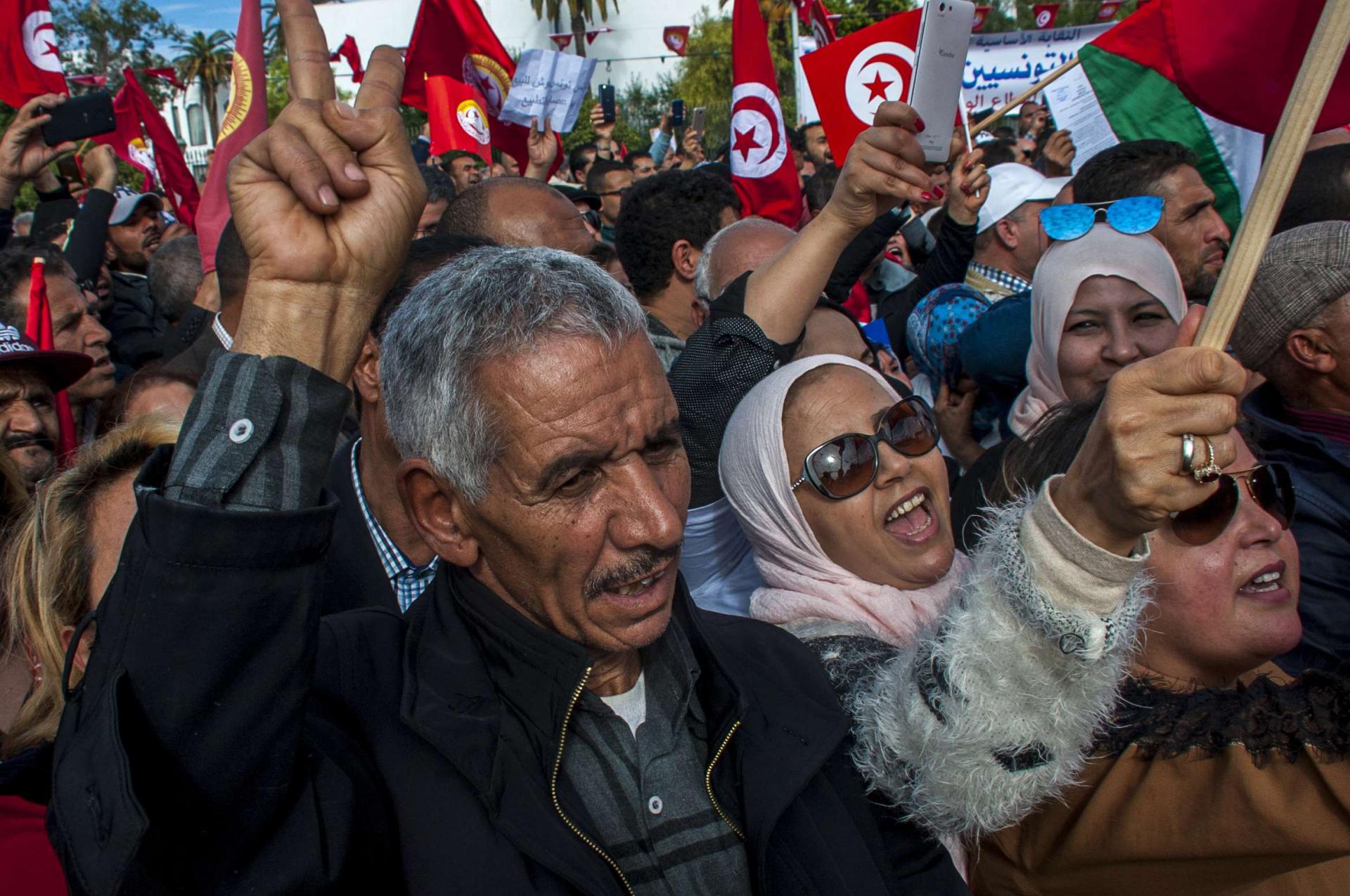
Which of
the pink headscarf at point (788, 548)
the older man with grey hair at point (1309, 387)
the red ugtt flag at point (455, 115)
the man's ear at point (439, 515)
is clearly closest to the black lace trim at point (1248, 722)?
the pink headscarf at point (788, 548)

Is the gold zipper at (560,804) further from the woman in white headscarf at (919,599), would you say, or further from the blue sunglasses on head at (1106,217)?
the blue sunglasses on head at (1106,217)

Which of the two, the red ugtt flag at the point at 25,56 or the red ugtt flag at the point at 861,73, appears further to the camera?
the red ugtt flag at the point at 25,56

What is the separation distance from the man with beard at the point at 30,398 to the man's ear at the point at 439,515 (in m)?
1.74

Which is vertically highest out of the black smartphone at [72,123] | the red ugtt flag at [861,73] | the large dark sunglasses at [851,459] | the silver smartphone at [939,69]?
the silver smartphone at [939,69]

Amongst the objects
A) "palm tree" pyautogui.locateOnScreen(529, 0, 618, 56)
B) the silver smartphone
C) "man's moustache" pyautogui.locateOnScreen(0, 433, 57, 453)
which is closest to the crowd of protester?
the silver smartphone

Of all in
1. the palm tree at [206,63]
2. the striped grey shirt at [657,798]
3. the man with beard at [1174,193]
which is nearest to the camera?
the striped grey shirt at [657,798]

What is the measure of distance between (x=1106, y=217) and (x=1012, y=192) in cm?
123

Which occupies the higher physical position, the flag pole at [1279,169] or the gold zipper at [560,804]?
the flag pole at [1279,169]

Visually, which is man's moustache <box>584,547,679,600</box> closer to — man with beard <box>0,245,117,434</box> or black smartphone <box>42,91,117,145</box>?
man with beard <box>0,245,117,434</box>

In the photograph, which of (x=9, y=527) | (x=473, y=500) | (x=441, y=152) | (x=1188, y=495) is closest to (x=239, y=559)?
(x=473, y=500)

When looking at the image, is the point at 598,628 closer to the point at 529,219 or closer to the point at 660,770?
the point at 660,770

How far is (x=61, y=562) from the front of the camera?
203 centimetres

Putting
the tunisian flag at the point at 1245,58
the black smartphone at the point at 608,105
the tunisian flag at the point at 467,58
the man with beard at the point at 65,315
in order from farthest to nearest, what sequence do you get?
1. the black smartphone at the point at 608,105
2. the tunisian flag at the point at 467,58
3. the man with beard at the point at 65,315
4. the tunisian flag at the point at 1245,58

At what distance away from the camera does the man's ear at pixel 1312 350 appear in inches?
105
